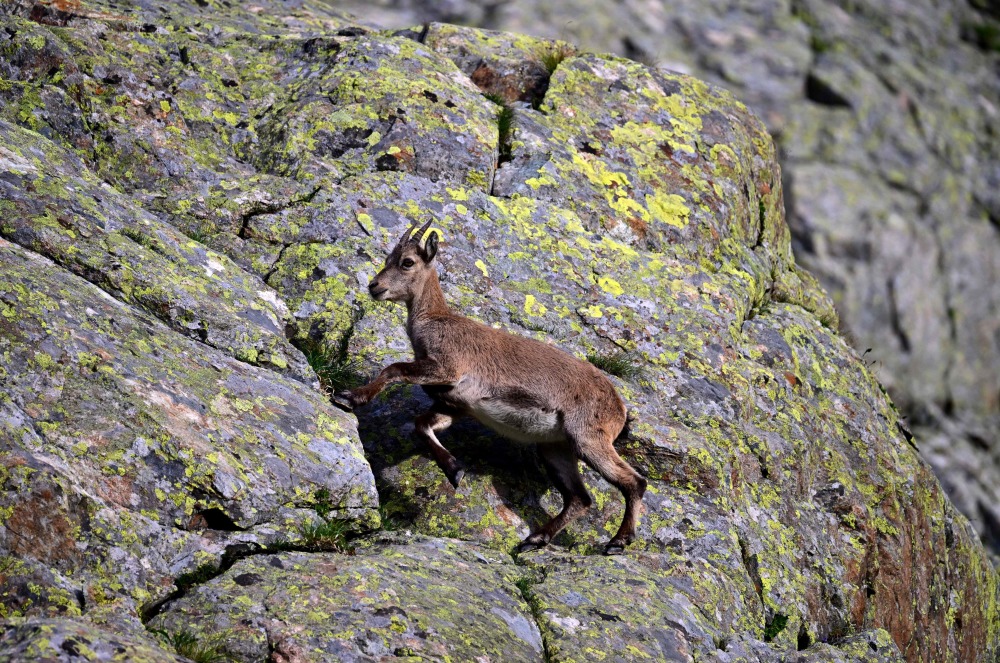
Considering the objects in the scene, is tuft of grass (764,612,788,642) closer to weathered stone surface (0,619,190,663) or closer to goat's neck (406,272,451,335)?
goat's neck (406,272,451,335)

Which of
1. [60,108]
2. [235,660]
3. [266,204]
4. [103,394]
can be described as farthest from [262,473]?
[60,108]

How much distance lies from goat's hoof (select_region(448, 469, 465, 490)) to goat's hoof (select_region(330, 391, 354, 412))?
106cm

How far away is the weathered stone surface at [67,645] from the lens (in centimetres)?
492

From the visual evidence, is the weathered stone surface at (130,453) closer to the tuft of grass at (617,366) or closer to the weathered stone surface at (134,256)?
the weathered stone surface at (134,256)

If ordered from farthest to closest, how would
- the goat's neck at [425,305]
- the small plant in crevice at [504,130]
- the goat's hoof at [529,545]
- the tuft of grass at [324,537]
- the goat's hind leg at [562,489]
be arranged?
the small plant in crevice at [504,130] → the goat's neck at [425,305] → the goat's hind leg at [562,489] → the goat's hoof at [529,545] → the tuft of grass at [324,537]

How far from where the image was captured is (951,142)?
34969 millimetres

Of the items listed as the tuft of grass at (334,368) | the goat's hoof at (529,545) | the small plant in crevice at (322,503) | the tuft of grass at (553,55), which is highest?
the tuft of grass at (553,55)

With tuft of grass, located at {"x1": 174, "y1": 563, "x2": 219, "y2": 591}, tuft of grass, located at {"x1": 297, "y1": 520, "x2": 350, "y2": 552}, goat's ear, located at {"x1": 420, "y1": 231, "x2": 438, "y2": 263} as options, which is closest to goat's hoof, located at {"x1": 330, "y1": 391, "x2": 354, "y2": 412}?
tuft of grass, located at {"x1": 297, "y1": 520, "x2": 350, "y2": 552}

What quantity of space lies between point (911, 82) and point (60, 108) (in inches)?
1294

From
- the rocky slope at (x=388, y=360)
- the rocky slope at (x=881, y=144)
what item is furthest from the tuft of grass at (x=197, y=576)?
the rocky slope at (x=881, y=144)

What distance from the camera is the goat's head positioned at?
952cm

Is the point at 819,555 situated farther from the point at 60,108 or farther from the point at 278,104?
the point at 60,108

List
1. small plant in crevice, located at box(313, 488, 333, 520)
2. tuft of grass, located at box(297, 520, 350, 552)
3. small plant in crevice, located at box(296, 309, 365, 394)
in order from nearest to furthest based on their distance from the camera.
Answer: tuft of grass, located at box(297, 520, 350, 552) < small plant in crevice, located at box(313, 488, 333, 520) < small plant in crevice, located at box(296, 309, 365, 394)

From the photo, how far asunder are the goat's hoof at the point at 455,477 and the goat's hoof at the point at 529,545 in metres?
0.76
